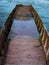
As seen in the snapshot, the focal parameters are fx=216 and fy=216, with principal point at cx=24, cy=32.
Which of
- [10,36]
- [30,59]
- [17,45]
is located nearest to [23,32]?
[10,36]

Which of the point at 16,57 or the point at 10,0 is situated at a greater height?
the point at 16,57

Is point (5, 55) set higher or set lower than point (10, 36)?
higher

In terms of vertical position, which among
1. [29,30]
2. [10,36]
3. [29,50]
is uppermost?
[29,50]

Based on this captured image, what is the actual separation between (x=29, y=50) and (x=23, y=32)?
149 inches

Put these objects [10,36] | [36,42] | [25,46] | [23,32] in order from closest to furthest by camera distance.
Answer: [25,46], [36,42], [10,36], [23,32]

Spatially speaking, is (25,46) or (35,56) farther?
(25,46)

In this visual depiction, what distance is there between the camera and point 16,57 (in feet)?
20.2

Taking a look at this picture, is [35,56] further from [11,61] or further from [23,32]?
[23,32]

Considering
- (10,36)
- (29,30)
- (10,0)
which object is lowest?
(10,0)

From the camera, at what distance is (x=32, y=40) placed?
27.4 ft

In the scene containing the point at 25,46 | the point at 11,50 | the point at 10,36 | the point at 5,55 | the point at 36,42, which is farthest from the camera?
the point at 10,36

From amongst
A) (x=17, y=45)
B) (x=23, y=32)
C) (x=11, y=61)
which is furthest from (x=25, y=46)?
(x=23, y=32)

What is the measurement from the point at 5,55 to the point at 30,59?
759 millimetres

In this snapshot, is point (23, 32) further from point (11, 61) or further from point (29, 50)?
point (11, 61)
